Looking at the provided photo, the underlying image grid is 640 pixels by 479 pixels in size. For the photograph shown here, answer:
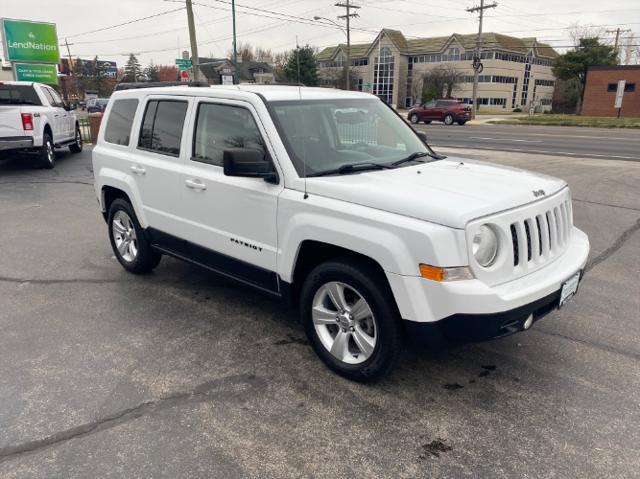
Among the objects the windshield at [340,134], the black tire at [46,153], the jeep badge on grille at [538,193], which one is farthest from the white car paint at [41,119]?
the jeep badge on grille at [538,193]

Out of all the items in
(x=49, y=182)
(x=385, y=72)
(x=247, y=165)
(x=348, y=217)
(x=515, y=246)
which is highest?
(x=385, y=72)

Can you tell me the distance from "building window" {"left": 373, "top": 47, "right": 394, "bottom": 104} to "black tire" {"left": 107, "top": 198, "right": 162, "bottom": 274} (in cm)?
7788

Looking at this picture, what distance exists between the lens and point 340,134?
164 inches

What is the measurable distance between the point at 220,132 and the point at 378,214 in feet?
5.63

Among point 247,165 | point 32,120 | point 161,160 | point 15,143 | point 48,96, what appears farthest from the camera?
point 48,96

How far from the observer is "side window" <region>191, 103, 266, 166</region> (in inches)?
154

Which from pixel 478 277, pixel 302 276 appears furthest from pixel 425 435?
pixel 302 276

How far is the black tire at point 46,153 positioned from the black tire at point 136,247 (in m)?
8.59

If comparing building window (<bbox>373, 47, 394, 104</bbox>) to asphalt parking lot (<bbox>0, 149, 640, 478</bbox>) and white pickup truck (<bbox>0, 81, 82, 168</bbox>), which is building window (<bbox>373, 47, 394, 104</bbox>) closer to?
white pickup truck (<bbox>0, 81, 82, 168</bbox>)

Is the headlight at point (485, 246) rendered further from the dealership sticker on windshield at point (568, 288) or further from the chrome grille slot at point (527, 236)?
the dealership sticker on windshield at point (568, 288)

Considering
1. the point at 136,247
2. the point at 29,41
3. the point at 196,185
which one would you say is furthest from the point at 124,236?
the point at 29,41

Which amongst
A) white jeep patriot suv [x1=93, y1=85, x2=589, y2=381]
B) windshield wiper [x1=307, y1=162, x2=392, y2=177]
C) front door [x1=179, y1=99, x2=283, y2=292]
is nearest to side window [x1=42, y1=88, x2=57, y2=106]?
white jeep patriot suv [x1=93, y1=85, x2=589, y2=381]

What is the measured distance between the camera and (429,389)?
341cm

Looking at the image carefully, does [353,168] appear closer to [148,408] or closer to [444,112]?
[148,408]
